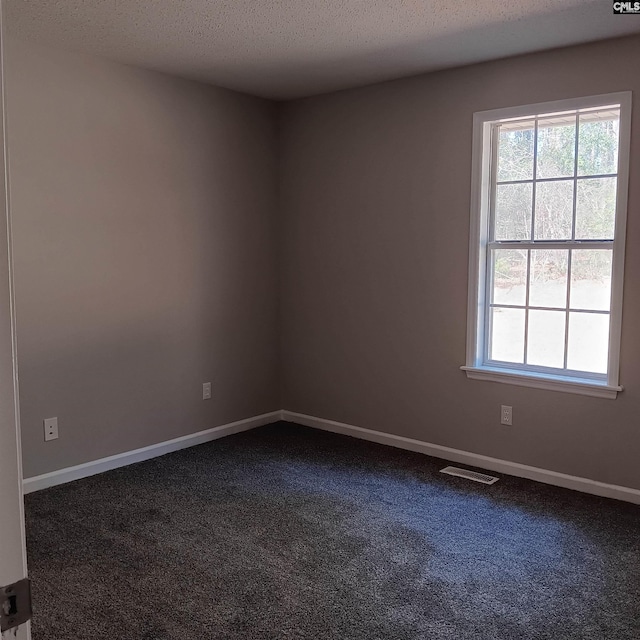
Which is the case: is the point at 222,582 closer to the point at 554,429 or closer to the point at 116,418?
the point at 116,418

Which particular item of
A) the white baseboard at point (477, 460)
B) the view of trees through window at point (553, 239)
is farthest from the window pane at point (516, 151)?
the white baseboard at point (477, 460)

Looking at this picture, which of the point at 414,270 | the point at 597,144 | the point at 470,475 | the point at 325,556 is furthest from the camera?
the point at 414,270

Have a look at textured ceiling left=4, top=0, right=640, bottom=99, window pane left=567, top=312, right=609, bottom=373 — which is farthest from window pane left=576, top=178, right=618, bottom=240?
textured ceiling left=4, top=0, right=640, bottom=99

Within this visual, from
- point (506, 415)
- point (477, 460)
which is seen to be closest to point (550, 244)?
point (506, 415)

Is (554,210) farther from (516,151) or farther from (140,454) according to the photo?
(140,454)

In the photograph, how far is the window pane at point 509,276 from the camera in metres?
3.84

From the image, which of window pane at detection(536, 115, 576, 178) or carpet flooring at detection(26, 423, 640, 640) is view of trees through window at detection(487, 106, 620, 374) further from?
carpet flooring at detection(26, 423, 640, 640)

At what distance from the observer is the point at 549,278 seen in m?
3.74

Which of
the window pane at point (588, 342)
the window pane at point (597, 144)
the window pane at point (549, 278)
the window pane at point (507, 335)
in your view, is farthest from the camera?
the window pane at point (507, 335)

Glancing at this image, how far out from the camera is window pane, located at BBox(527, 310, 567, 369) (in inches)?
147

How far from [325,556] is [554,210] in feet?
7.62

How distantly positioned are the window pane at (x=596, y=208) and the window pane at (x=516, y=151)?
0.33 m

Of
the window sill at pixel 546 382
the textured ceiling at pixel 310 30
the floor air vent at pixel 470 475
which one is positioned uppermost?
the textured ceiling at pixel 310 30

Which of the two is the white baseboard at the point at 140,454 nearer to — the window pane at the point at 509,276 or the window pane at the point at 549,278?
the window pane at the point at 509,276
